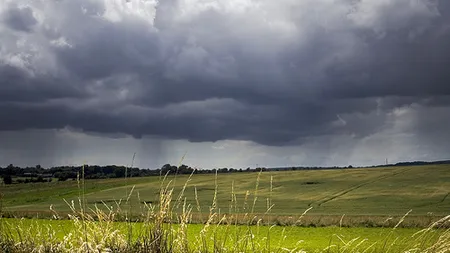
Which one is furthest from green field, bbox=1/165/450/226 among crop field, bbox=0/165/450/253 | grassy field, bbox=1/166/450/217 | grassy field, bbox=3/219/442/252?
grassy field, bbox=3/219/442/252

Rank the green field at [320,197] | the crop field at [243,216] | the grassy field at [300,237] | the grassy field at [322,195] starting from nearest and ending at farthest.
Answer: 1. the crop field at [243,216]
2. the grassy field at [300,237]
3. the green field at [320,197]
4. the grassy field at [322,195]

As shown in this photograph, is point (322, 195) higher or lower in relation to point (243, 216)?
lower

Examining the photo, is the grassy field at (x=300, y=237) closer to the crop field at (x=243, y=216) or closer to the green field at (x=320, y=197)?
the crop field at (x=243, y=216)

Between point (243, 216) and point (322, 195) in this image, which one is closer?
point (243, 216)

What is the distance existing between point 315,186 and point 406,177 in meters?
14.2

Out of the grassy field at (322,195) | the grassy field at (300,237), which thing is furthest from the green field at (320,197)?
the grassy field at (300,237)

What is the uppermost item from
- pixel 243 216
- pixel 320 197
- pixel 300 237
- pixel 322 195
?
pixel 243 216

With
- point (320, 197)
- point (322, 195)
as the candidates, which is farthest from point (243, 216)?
point (322, 195)

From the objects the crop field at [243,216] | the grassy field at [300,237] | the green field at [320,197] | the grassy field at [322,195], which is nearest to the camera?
the crop field at [243,216]

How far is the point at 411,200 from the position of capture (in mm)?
53000

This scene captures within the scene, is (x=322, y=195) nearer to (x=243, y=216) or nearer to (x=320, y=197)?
(x=320, y=197)

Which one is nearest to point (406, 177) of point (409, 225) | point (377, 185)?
point (377, 185)

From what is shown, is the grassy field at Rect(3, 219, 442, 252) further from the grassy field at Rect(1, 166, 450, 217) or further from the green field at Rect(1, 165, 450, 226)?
the grassy field at Rect(1, 166, 450, 217)

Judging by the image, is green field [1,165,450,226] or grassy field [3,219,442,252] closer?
grassy field [3,219,442,252]
